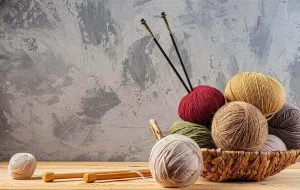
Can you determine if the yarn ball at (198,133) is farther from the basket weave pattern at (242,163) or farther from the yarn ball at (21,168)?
the yarn ball at (21,168)

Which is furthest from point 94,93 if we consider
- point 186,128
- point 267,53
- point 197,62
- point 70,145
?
point 186,128

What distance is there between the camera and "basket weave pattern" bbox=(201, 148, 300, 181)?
37.2 inches

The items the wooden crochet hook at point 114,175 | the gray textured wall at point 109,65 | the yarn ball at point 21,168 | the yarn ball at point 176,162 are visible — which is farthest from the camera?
the gray textured wall at point 109,65

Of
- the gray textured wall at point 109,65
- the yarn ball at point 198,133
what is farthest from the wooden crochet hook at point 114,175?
the gray textured wall at point 109,65

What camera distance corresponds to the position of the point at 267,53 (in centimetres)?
243

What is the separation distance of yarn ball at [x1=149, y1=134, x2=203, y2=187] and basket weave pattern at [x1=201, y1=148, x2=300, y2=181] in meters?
0.07

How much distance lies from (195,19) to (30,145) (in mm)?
1043

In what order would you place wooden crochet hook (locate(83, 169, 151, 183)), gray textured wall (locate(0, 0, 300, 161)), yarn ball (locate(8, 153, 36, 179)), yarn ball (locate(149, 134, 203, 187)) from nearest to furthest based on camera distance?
yarn ball (locate(149, 134, 203, 187)), wooden crochet hook (locate(83, 169, 151, 183)), yarn ball (locate(8, 153, 36, 179)), gray textured wall (locate(0, 0, 300, 161))

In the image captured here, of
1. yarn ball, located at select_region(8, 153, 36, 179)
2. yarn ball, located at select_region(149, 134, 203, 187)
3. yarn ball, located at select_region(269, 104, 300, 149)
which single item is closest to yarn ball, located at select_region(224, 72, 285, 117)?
yarn ball, located at select_region(269, 104, 300, 149)

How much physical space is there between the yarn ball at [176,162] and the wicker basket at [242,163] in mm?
71

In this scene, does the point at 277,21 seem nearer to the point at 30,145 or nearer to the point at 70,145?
the point at 70,145

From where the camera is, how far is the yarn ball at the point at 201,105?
1007 mm

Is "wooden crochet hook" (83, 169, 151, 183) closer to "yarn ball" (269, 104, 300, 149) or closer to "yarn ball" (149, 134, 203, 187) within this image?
"yarn ball" (149, 134, 203, 187)

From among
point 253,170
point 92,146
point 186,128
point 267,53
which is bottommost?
point 92,146
